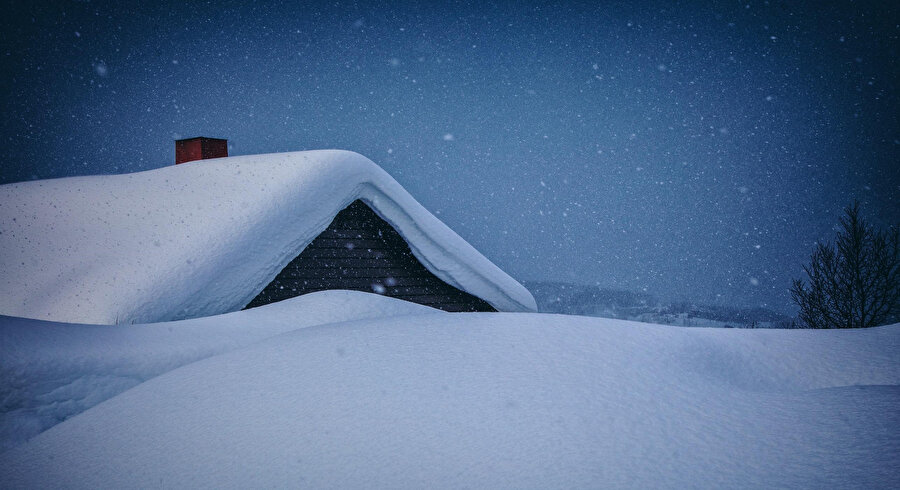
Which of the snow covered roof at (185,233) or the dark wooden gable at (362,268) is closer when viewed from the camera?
the snow covered roof at (185,233)

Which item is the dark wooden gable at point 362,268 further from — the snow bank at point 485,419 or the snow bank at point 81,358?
the snow bank at point 485,419

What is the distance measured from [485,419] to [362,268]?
183 inches

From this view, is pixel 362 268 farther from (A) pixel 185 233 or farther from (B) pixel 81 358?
(B) pixel 81 358

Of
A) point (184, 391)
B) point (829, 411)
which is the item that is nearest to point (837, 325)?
point (829, 411)

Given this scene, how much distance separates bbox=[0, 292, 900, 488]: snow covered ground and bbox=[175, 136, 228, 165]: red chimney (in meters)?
5.74

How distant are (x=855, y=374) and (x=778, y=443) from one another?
6.54 feet

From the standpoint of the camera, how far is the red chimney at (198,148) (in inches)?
370

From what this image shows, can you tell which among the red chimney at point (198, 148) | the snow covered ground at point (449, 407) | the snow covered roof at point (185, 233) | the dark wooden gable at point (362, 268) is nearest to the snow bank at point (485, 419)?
the snow covered ground at point (449, 407)

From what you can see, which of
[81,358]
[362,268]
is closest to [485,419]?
[81,358]

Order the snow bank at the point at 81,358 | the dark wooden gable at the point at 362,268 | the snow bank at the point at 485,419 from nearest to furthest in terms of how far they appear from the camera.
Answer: the snow bank at the point at 485,419 < the snow bank at the point at 81,358 < the dark wooden gable at the point at 362,268

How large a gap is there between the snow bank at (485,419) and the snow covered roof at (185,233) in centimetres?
156

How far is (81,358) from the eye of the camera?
3.63m

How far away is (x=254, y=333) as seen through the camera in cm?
471

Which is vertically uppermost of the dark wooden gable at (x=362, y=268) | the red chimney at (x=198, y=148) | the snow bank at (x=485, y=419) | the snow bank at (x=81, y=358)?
the red chimney at (x=198, y=148)
